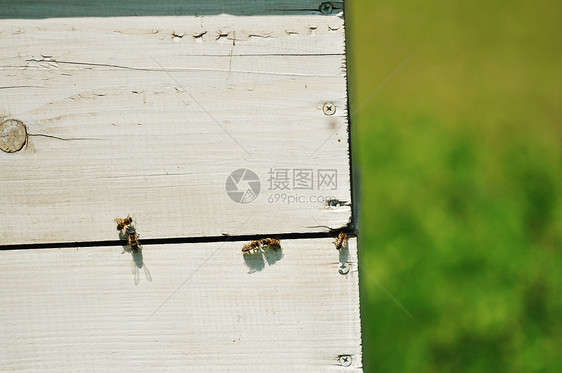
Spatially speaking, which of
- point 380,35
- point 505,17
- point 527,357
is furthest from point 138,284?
point 505,17

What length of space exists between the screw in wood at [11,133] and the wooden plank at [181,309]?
22 centimetres

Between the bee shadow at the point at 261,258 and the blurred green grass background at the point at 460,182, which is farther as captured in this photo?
the blurred green grass background at the point at 460,182

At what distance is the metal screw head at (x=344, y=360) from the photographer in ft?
3.53

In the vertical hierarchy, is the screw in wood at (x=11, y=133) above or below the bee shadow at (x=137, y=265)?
above

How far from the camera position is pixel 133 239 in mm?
1045

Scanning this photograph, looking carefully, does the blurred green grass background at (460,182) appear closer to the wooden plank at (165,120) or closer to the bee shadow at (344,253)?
the bee shadow at (344,253)

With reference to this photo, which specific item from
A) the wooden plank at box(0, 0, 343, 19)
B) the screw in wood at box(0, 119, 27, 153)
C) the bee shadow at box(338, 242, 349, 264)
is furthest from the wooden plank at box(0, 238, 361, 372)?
the wooden plank at box(0, 0, 343, 19)

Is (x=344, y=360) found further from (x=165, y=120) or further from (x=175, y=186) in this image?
(x=165, y=120)

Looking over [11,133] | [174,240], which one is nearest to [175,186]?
[174,240]

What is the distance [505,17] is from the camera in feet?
8.79

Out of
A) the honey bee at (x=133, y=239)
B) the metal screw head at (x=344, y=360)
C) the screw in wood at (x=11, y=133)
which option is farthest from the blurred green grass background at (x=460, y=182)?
the screw in wood at (x=11, y=133)

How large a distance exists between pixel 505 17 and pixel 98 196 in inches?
94.2

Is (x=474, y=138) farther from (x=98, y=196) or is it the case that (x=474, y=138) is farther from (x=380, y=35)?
(x=98, y=196)

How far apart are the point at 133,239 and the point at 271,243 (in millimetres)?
277
